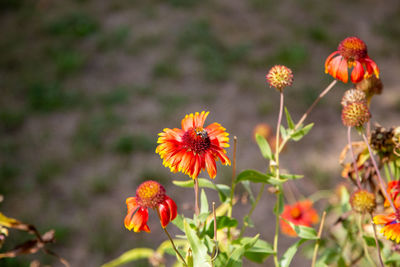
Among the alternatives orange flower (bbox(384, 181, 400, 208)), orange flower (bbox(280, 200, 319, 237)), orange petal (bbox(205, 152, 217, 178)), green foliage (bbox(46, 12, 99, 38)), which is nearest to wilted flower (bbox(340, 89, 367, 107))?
orange flower (bbox(384, 181, 400, 208))

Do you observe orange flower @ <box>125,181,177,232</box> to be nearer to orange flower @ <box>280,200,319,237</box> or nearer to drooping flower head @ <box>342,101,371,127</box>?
drooping flower head @ <box>342,101,371,127</box>

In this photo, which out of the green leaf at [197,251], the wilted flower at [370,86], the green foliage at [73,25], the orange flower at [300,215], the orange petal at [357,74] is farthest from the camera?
the green foliage at [73,25]

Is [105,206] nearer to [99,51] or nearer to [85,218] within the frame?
[85,218]

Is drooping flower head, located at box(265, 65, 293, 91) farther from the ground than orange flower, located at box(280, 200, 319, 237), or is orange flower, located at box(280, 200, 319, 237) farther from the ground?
drooping flower head, located at box(265, 65, 293, 91)

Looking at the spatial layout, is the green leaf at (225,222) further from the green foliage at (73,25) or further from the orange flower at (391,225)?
the green foliage at (73,25)

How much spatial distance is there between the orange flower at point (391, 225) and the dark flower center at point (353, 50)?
0.26m

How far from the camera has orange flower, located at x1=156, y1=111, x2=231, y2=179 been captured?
0.56m

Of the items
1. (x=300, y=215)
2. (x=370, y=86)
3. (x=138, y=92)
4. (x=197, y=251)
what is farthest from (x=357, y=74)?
(x=138, y=92)

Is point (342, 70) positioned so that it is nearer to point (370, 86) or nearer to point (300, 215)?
point (370, 86)

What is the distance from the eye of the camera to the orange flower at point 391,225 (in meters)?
0.55

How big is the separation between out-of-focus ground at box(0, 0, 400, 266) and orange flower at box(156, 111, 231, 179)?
1.33 m

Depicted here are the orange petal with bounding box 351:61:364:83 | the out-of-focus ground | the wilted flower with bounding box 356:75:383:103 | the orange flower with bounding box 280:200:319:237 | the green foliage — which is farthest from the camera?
the green foliage

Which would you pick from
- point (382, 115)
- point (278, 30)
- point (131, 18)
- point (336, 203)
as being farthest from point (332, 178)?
point (131, 18)

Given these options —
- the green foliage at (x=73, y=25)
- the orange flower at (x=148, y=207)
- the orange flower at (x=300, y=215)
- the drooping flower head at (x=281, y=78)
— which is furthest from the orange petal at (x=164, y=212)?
the green foliage at (x=73, y=25)
